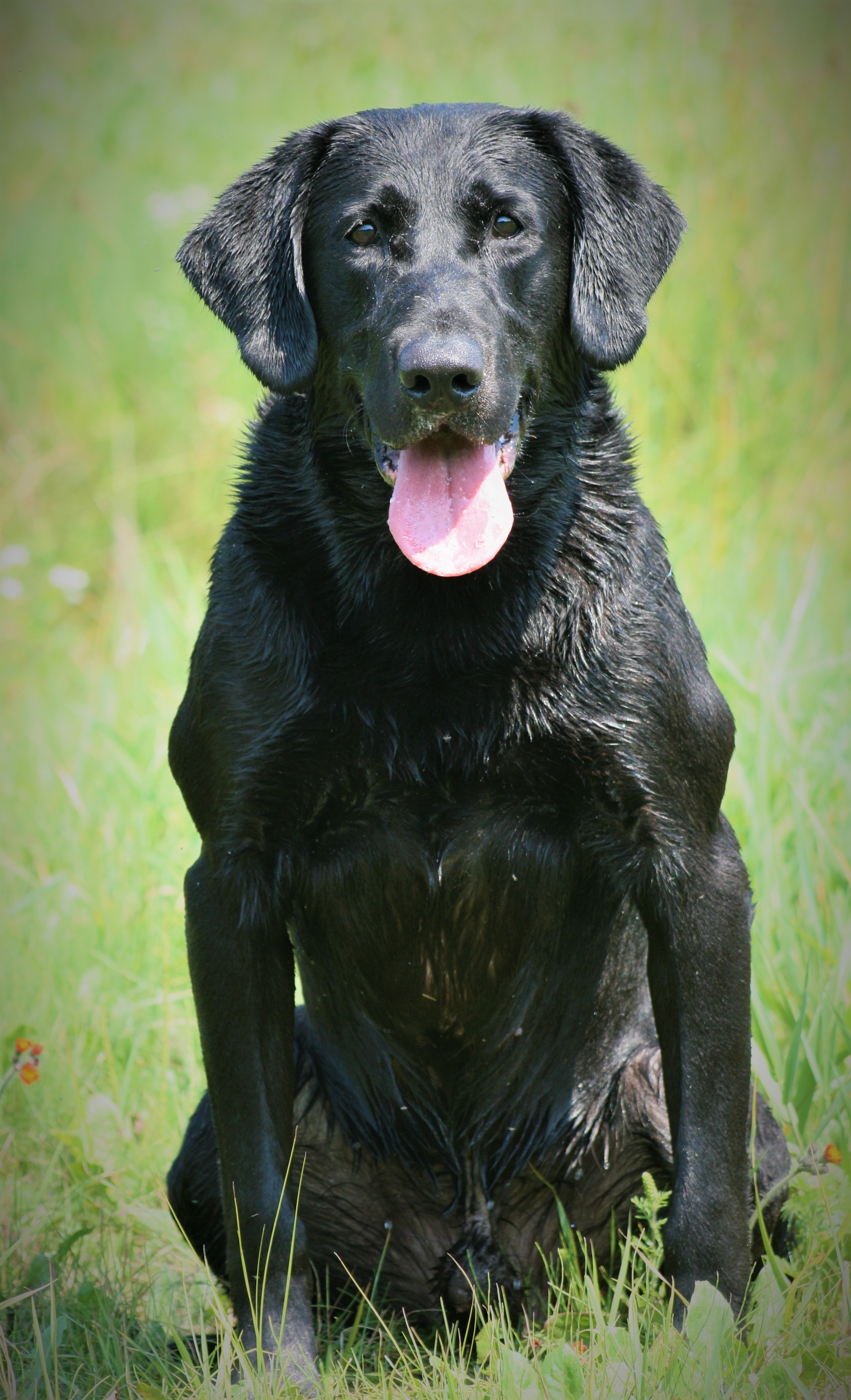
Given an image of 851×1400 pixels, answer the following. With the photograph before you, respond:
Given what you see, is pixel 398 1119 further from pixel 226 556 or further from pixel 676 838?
pixel 226 556

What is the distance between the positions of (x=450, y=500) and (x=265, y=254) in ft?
1.81

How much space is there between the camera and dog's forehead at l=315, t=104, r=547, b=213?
2.25 meters

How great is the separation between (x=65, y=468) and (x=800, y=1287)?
574 cm

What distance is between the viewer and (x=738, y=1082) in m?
2.23

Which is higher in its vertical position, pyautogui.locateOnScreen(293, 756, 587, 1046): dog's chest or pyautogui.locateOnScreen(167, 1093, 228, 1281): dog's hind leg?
pyautogui.locateOnScreen(293, 756, 587, 1046): dog's chest

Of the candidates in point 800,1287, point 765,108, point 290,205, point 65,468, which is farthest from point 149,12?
point 800,1287

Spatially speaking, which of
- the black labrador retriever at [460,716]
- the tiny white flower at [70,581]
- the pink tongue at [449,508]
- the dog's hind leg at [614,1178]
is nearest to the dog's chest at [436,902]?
the black labrador retriever at [460,716]

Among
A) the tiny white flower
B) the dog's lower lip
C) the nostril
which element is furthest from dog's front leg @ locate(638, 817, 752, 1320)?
the tiny white flower

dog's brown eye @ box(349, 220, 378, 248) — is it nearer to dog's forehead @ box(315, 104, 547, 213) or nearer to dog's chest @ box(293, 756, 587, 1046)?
dog's forehead @ box(315, 104, 547, 213)

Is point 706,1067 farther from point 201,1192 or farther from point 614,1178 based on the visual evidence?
point 201,1192

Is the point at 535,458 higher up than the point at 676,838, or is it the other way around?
the point at 535,458

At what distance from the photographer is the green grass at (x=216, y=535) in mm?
2389

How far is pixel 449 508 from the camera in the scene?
2.18m

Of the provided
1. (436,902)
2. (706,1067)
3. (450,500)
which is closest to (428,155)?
(450,500)
